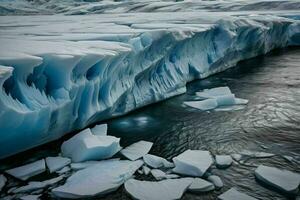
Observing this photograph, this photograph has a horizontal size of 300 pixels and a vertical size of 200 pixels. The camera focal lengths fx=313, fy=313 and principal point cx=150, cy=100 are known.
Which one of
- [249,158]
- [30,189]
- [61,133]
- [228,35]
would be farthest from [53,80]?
[228,35]

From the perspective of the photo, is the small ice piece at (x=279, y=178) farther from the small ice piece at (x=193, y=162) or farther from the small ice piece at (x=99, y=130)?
the small ice piece at (x=99, y=130)

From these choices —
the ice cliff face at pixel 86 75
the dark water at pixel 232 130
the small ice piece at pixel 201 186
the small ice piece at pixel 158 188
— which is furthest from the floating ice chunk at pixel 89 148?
the small ice piece at pixel 201 186

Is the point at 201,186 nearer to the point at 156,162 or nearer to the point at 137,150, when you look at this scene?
the point at 156,162

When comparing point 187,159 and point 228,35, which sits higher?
point 228,35

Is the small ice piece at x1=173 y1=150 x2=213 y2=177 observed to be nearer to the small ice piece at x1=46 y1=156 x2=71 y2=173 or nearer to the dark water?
the dark water

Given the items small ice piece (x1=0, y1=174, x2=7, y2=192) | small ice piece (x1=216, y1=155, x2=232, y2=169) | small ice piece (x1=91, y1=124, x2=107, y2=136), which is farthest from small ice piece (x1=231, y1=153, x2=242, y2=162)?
small ice piece (x1=0, y1=174, x2=7, y2=192)

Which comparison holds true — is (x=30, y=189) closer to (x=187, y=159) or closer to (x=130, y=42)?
(x=187, y=159)
